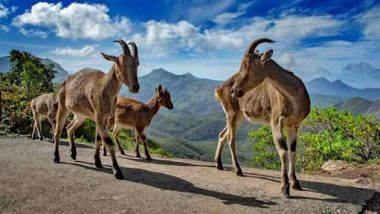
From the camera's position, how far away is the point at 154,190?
10547mm

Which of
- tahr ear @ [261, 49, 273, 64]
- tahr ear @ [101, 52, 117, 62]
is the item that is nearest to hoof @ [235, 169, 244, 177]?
tahr ear @ [261, 49, 273, 64]

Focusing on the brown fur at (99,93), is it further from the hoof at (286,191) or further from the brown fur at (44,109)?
the brown fur at (44,109)

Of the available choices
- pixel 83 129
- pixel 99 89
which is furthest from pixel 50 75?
pixel 99 89

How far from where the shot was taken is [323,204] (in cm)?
1001

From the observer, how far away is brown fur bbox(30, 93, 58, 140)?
21.1m

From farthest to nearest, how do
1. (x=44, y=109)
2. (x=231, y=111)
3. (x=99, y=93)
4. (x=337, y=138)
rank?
(x=337, y=138) < (x=44, y=109) < (x=231, y=111) < (x=99, y=93)

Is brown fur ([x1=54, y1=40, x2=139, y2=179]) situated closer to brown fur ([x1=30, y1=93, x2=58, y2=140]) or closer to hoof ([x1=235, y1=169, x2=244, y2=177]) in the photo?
hoof ([x1=235, y1=169, x2=244, y2=177])

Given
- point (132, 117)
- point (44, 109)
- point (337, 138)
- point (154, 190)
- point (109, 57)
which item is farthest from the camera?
point (337, 138)

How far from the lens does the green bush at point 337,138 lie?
78.6 feet

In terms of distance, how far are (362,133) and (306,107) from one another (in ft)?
50.9

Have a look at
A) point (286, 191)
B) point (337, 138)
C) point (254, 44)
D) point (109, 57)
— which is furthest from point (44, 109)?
point (337, 138)

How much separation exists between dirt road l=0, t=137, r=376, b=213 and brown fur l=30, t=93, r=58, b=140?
6.60m

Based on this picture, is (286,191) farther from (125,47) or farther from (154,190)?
(125,47)

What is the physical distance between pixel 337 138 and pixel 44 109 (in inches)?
676
